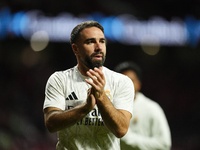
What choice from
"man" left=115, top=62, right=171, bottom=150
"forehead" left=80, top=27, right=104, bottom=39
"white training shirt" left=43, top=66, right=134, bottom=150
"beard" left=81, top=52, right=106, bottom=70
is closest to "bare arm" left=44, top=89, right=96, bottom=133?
"white training shirt" left=43, top=66, right=134, bottom=150

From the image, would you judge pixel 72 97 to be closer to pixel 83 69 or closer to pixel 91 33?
pixel 83 69

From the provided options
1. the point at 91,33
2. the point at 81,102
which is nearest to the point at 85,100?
the point at 81,102

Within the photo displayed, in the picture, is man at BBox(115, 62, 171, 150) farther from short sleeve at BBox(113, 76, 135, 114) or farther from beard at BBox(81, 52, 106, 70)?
beard at BBox(81, 52, 106, 70)

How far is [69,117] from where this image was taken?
2.34m

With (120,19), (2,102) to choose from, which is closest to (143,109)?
(2,102)

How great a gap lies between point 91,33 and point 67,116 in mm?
815

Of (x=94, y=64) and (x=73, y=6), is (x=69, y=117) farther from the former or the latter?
(x=73, y=6)

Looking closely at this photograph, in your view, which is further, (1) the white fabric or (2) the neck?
(1) the white fabric

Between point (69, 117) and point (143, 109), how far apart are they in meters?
1.77

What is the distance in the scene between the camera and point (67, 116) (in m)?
2.34

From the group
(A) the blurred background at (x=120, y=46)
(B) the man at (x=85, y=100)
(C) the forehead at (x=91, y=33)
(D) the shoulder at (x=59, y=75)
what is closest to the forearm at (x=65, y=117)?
(B) the man at (x=85, y=100)

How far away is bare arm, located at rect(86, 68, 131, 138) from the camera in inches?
89.6

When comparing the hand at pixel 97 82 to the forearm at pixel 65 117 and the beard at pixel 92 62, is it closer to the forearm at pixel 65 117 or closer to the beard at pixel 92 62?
the forearm at pixel 65 117

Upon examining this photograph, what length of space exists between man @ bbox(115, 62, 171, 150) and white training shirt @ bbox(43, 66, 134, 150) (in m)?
0.92
